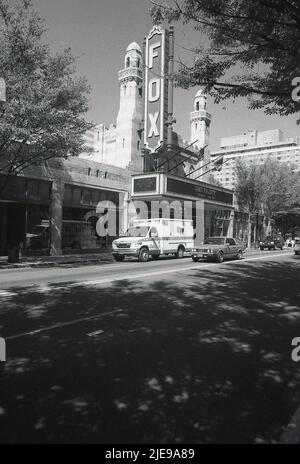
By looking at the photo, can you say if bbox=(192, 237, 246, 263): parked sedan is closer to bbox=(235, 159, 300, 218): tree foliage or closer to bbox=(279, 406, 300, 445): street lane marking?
bbox=(279, 406, 300, 445): street lane marking

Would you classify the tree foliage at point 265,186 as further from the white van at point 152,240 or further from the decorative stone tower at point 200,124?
the white van at point 152,240

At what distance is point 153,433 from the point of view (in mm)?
3486

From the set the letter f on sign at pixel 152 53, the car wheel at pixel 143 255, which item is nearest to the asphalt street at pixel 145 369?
the car wheel at pixel 143 255

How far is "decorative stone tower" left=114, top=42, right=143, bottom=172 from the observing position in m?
31.8

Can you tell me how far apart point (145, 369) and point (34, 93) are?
13945mm

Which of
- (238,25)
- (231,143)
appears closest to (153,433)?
(238,25)

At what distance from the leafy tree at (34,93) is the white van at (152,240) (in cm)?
701

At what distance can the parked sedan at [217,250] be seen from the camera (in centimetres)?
2156

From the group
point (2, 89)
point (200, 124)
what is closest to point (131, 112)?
point (200, 124)

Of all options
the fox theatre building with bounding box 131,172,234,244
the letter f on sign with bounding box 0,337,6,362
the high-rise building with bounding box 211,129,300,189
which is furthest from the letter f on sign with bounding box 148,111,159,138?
the high-rise building with bounding box 211,129,300,189

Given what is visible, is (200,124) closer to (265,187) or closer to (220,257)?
(265,187)

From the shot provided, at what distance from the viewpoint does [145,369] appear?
5035mm

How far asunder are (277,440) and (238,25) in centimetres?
798
